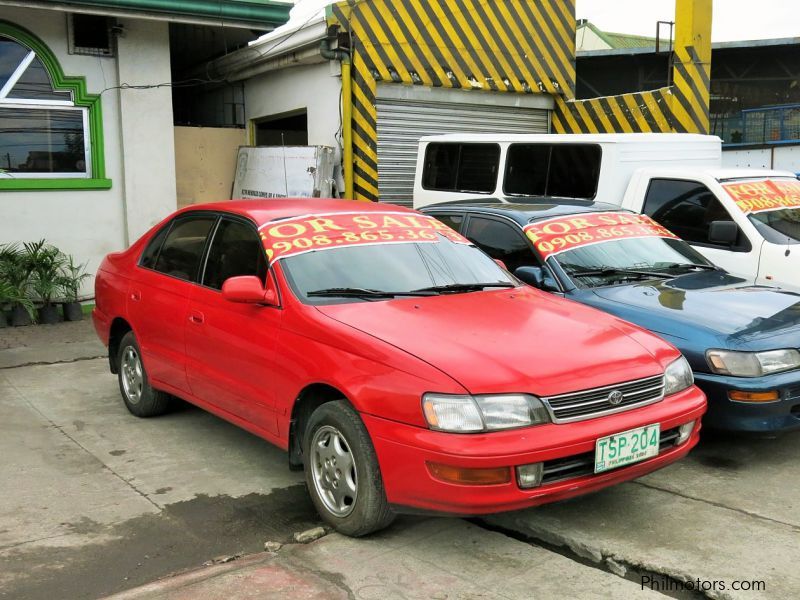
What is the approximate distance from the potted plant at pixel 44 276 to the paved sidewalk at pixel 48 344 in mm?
169

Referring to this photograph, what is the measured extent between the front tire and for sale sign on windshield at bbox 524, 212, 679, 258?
2552 millimetres

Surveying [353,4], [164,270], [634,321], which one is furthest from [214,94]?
[634,321]

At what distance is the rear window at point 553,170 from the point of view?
340 inches

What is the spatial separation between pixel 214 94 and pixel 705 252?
29.0ft

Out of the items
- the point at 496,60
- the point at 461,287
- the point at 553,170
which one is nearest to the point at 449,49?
the point at 496,60

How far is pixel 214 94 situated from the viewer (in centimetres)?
1347

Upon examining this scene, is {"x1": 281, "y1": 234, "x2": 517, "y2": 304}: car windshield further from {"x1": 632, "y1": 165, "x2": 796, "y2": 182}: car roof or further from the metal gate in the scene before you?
the metal gate

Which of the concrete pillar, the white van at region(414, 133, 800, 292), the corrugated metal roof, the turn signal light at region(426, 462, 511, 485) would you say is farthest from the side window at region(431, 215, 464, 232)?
the concrete pillar

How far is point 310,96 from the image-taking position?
1120 centimetres

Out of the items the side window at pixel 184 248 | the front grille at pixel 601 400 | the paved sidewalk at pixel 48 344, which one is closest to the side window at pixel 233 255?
the side window at pixel 184 248

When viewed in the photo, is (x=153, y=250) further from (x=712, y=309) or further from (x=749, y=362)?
(x=749, y=362)

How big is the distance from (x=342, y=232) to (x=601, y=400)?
6.09 feet

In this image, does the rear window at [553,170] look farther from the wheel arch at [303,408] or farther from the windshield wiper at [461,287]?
the wheel arch at [303,408]

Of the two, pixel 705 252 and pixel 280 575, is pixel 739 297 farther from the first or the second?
pixel 280 575
